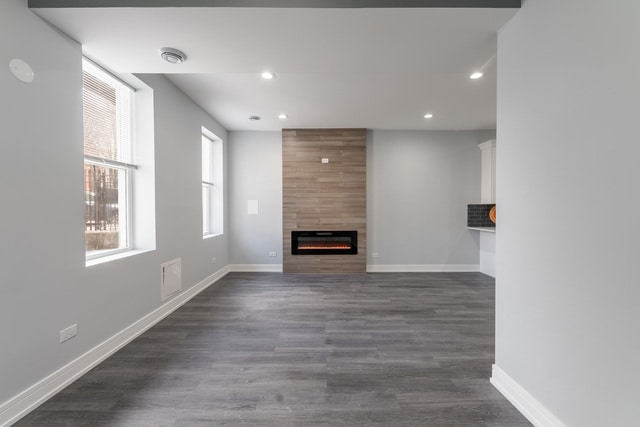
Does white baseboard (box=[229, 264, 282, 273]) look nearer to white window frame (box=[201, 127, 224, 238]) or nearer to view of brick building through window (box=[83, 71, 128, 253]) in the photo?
white window frame (box=[201, 127, 224, 238])

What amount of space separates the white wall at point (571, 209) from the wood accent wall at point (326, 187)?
3371 millimetres

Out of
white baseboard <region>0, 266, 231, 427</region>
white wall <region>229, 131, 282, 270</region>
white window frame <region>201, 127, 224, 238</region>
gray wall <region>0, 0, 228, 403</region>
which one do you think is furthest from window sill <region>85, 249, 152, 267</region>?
white wall <region>229, 131, 282, 270</region>

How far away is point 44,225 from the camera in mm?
1815

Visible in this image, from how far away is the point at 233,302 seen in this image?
3.66 metres

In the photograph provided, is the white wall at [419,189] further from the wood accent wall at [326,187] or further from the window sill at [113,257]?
the window sill at [113,257]

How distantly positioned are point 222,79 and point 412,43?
2131mm

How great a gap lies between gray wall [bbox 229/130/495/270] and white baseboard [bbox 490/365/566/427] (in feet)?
Result: 11.6

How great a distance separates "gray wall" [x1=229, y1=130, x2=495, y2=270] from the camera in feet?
→ 17.7

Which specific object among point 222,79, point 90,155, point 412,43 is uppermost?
point 222,79

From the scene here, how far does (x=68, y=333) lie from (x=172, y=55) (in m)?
2.26

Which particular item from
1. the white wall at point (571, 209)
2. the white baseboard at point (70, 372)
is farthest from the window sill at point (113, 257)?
the white wall at point (571, 209)

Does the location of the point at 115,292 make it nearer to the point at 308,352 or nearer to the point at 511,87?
the point at 308,352

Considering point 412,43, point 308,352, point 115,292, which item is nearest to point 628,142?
point 412,43

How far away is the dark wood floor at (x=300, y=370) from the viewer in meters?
1.66
